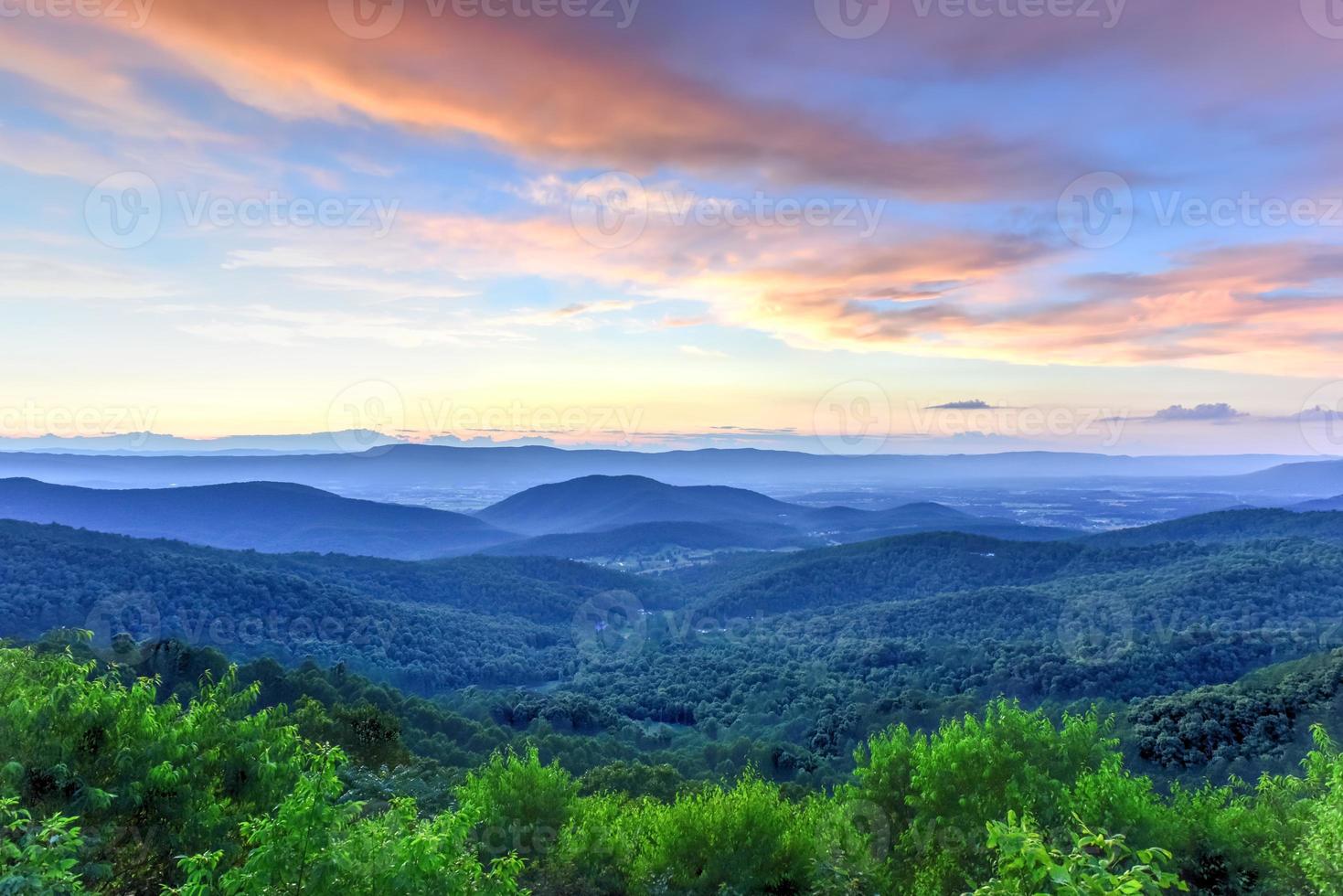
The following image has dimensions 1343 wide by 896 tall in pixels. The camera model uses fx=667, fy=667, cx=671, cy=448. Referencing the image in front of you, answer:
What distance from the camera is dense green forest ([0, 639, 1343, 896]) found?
384 inches

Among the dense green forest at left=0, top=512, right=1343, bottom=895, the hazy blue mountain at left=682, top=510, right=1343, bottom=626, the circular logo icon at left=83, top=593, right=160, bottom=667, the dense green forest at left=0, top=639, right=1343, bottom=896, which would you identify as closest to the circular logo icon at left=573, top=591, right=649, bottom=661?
the dense green forest at left=0, top=512, right=1343, bottom=895

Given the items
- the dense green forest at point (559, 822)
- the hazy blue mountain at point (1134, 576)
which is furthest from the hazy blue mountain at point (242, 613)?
the dense green forest at point (559, 822)

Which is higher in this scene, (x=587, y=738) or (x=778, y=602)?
(x=587, y=738)

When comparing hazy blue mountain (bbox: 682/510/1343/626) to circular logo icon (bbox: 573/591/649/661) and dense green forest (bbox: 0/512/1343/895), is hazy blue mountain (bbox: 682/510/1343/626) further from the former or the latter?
circular logo icon (bbox: 573/591/649/661)

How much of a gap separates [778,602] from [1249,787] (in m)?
150

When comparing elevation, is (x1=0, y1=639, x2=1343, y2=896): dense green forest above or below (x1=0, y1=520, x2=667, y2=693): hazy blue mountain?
above

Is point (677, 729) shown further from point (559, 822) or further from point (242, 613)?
point (242, 613)

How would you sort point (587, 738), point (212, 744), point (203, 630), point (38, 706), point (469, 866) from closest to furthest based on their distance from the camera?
point (469, 866), point (38, 706), point (212, 744), point (587, 738), point (203, 630)

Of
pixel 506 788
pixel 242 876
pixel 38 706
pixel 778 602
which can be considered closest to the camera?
pixel 242 876

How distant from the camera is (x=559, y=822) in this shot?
98.1 feet

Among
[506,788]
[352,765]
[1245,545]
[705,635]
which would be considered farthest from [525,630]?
[1245,545]

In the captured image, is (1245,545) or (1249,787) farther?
(1245,545)

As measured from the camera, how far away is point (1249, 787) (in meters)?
45.7

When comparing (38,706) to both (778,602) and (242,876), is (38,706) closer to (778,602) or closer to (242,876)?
(242,876)
